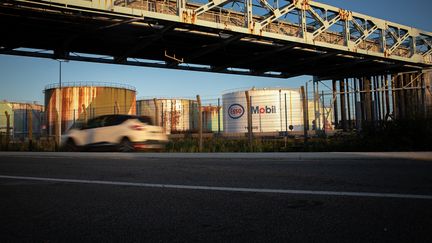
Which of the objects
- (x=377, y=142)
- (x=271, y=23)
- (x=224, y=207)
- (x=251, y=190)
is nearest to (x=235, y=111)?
(x=271, y=23)

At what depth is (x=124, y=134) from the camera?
44.4 feet

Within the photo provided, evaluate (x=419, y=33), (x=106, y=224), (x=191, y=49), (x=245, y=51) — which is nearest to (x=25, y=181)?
(x=106, y=224)

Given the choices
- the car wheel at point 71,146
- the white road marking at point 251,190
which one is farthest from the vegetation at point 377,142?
the white road marking at point 251,190

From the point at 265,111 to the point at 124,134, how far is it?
53.0 ft

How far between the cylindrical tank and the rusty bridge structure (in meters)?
2.41

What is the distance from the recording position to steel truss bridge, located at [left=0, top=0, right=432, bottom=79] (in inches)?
655

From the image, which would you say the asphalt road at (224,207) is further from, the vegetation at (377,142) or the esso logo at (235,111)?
the esso logo at (235,111)

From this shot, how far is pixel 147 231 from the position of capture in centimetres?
321

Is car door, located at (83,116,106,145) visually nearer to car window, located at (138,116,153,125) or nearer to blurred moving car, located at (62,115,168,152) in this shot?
blurred moving car, located at (62,115,168,152)

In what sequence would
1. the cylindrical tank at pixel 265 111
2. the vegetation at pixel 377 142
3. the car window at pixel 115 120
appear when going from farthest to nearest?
the cylindrical tank at pixel 265 111 → the car window at pixel 115 120 → the vegetation at pixel 377 142

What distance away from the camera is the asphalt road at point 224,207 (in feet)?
10.1

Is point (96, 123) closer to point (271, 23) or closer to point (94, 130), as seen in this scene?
point (94, 130)

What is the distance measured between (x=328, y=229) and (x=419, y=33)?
34.7 meters

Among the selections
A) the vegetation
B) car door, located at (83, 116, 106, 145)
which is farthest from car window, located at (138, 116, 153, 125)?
the vegetation
